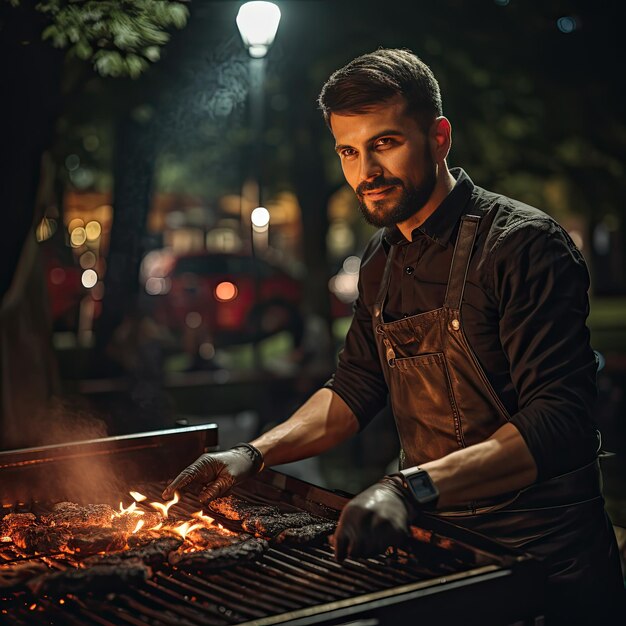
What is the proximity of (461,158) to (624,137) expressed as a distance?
2.13 meters

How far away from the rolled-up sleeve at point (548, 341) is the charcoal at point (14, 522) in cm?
178

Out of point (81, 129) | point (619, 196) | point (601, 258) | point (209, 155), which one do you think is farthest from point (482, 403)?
point (601, 258)

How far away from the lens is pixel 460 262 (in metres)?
3.17

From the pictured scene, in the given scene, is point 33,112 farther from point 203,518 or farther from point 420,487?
point 420,487

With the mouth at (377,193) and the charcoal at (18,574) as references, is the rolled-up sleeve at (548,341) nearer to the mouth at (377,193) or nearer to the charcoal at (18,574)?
the mouth at (377,193)

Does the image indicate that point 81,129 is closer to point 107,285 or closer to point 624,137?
point 107,285

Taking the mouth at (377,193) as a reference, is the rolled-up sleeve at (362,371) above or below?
below

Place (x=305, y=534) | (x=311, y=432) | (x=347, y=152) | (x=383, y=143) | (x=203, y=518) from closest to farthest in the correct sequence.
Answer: (x=305, y=534)
(x=383, y=143)
(x=347, y=152)
(x=203, y=518)
(x=311, y=432)

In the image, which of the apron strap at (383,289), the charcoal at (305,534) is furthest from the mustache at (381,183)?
the charcoal at (305,534)

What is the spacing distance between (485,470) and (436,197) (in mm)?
1092

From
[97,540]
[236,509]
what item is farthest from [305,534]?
[97,540]

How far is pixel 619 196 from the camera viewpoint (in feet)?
43.8

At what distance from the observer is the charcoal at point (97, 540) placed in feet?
10.0

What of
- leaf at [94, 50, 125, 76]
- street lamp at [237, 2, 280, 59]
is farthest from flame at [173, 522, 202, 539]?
street lamp at [237, 2, 280, 59]
